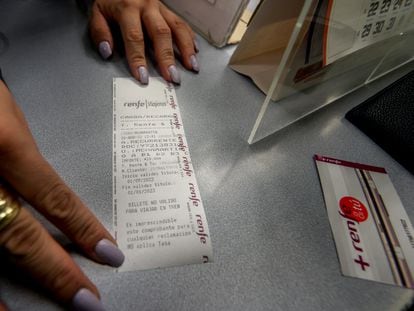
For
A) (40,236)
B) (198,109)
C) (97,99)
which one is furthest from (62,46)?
(40,236)

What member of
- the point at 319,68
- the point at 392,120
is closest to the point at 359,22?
the point at 319,68

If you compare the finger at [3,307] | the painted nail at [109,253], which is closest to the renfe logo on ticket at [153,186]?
the painted nail at [109,253]

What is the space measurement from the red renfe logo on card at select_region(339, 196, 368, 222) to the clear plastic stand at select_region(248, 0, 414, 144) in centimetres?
18

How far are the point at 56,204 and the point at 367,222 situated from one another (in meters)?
0.44

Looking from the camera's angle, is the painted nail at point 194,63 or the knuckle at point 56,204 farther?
the painted nail at point 194,63

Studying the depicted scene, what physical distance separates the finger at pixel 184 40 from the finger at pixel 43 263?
0.45 m

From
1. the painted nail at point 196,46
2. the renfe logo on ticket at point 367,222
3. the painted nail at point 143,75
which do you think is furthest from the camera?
the painted nail at point 196,46

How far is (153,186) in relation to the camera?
1.43 feet

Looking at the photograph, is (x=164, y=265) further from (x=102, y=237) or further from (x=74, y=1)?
(x=74, y=1)

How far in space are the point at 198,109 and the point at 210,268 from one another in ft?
1.00

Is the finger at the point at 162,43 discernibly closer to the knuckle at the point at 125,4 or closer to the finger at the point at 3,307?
the knuckle at the point at 125,4

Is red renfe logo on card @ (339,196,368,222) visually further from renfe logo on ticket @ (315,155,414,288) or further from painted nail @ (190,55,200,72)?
painted nail @ (190,55,200,72)

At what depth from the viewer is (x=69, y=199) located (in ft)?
1.14

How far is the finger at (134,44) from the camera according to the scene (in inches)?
23.0
